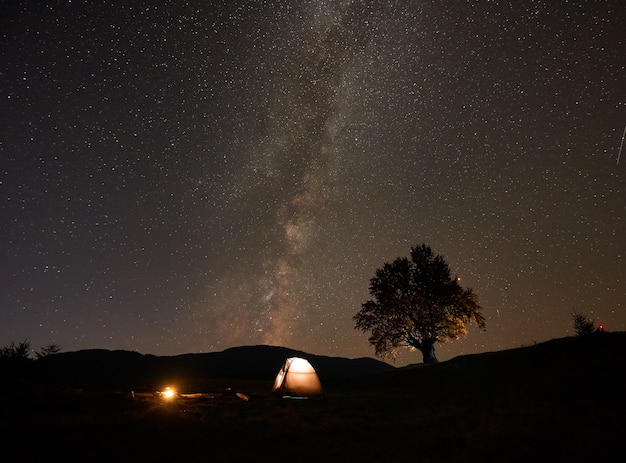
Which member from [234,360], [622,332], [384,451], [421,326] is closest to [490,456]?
[384,451]

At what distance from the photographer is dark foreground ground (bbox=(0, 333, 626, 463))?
7.70 meters

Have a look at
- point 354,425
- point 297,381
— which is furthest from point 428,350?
point 354,425

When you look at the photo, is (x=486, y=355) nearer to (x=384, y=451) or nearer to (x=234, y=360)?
(x=384, y=451)

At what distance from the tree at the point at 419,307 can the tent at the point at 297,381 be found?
51.0 ft

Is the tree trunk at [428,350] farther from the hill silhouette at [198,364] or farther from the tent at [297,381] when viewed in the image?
the hill silhouette at [198,364]

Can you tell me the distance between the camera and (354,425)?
1158 cm

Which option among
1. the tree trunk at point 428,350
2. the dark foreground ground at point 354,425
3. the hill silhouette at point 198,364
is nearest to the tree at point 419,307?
the tree trunk at point 428,350

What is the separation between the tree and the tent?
15542 millimetres

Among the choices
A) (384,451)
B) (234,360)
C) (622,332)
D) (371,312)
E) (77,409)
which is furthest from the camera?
(234,360)

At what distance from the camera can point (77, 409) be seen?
43.0 feet

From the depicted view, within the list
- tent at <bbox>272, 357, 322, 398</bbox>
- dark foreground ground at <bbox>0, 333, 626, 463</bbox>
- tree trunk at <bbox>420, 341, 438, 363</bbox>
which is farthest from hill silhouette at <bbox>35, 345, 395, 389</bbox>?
dark foreground ground at <bbox>0, 333, 626, 463</bbox>

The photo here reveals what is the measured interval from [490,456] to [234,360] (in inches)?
4178

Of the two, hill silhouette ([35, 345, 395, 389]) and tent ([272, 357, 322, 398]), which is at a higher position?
hill silhouette ([35, 345, 395, 389])

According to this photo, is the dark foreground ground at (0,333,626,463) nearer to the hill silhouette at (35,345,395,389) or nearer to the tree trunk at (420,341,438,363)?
the tree trunk at (420,341,438,363)
